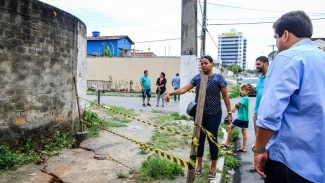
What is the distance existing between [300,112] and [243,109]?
4778 mm

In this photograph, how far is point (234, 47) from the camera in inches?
5472

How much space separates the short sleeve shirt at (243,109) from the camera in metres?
7.08

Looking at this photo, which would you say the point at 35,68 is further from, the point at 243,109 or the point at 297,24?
the point at 297,24

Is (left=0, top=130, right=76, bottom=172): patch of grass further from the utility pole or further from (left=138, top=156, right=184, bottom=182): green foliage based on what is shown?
the utility pole

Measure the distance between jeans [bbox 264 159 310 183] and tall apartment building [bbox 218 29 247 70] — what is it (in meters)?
131

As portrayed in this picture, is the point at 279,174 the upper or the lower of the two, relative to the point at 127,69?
lower

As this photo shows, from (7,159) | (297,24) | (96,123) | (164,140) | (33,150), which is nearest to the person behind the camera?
(297,24)

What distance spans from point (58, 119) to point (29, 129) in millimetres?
1056

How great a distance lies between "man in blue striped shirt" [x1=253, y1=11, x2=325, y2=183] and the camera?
2355 millimetres

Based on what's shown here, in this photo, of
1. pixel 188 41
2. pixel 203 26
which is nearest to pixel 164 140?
pixel 188 41

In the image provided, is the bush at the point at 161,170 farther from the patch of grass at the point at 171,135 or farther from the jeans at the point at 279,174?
the jeans at the point at 279,174

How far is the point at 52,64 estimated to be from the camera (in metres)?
7.21

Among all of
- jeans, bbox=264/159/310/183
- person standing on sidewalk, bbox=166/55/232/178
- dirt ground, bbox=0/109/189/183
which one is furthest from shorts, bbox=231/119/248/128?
jeans, bbox=264/159/310/183

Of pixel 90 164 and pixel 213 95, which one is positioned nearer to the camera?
pixel 213 95
